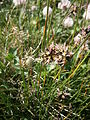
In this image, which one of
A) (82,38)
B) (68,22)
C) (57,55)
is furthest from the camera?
(68,22)

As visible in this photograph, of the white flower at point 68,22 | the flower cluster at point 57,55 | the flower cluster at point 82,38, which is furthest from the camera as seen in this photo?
the white flower at point 68,22

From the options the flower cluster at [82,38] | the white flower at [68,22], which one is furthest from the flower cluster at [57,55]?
the white flower at [68,22]

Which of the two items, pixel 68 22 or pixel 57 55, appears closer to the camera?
pixel 57 55

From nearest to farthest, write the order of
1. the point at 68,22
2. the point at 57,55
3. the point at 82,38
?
the point at 57,55, the point at 82,38, the point at 68,22

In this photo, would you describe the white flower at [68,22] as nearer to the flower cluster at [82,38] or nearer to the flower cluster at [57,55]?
the flower cluster at [82,38]

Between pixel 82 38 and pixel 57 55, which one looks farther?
pixel 82 38

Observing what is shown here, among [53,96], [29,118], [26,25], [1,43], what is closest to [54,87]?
[53,96]

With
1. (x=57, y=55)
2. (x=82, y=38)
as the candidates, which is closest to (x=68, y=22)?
(x=82, y=38)

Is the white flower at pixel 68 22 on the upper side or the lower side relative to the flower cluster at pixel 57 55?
upper

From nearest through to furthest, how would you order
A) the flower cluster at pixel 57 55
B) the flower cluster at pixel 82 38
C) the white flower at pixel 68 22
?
the flower cluster at pixel 57 55, the flower cluster at pixel 82 38, the white flower at pixel 68 22

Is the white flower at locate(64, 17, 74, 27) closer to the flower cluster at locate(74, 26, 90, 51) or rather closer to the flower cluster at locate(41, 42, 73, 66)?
the flower cluster at locate(74, 26, 90, 51)

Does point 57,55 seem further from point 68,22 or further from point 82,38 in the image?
point 68,22

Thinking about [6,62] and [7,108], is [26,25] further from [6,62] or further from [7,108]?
[7,108]

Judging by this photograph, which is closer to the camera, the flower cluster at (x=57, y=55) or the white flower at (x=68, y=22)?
the flower cluster at (x=57, y=55)
